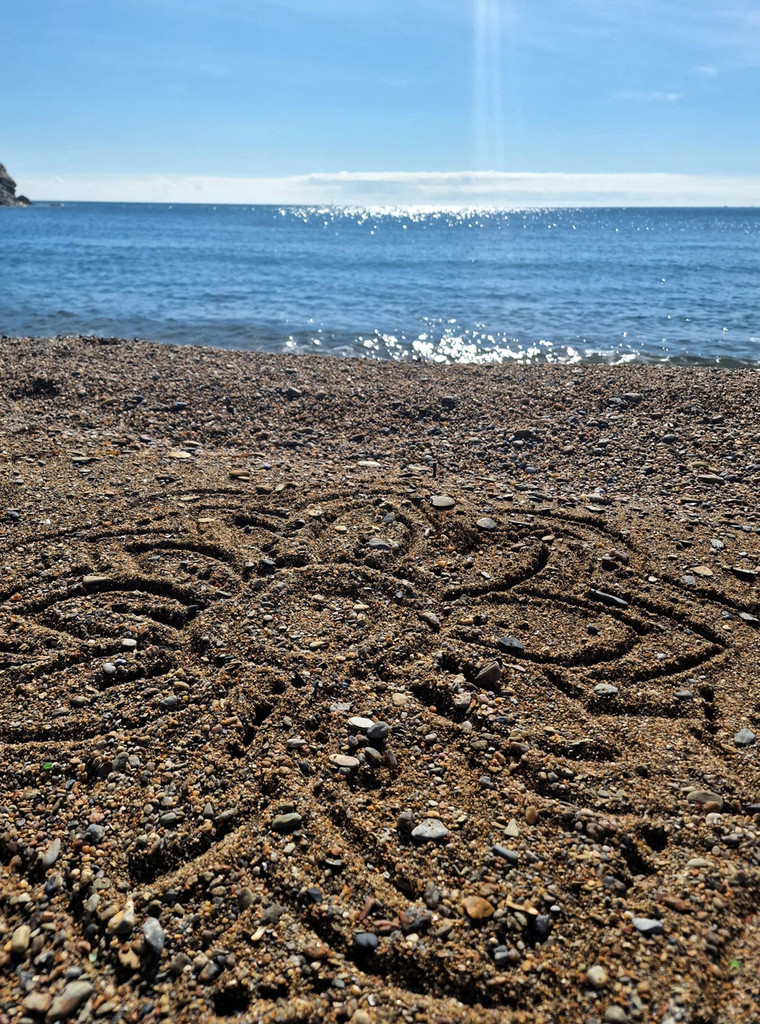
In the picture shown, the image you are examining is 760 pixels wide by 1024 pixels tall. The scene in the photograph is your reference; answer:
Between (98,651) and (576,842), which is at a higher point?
(98,651)

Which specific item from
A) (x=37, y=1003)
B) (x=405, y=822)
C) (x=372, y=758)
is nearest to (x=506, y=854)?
(x=405, y=822)

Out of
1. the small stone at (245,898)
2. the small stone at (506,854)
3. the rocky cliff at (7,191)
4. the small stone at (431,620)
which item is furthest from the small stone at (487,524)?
the rocky cliff at (7,191)

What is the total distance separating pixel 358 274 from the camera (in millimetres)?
33188

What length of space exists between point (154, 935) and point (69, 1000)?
0.37 metres

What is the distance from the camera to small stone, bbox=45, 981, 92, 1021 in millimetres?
2701

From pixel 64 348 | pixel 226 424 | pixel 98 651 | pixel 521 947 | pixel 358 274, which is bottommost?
pixel 521 947

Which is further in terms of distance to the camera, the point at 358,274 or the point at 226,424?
the point at 358,274

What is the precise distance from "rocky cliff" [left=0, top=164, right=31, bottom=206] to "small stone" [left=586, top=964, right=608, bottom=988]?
547 ft

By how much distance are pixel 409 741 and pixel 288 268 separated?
1375 inches

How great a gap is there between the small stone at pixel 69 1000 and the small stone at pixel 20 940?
0.96 feet

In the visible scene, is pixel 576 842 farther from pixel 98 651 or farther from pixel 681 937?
pixel 98 651

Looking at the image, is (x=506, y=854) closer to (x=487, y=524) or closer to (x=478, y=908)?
(x=478, y=908)

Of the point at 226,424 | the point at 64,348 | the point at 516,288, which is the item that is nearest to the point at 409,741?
the point at 226,424

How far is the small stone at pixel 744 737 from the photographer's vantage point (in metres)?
3.96
